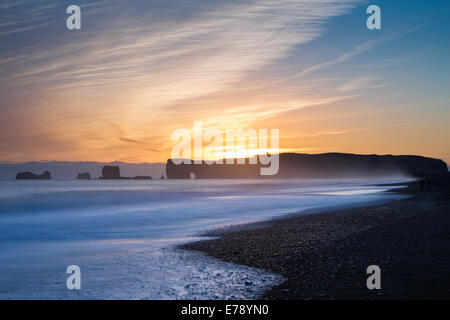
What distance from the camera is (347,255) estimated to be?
9242mm

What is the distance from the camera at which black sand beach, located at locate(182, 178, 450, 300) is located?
6465 mm

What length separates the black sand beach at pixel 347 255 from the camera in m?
6.46

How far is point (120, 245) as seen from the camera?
13.1 meters

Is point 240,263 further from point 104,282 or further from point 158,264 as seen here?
point 104,282

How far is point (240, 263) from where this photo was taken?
8930 millimetres

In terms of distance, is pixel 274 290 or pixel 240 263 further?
pixel 240 263

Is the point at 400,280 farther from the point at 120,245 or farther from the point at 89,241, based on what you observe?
the point at 89,241
